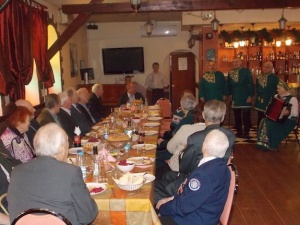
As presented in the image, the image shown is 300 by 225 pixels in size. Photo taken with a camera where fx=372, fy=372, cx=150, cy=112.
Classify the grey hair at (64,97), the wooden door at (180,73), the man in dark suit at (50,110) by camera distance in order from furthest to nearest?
the wooden door at (180,73) < the grey hair at (64,97) < the man in dark suit at (50,110)

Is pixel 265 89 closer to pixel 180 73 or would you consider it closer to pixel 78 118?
pixel 78 118

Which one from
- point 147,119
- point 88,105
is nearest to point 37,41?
point 88,105

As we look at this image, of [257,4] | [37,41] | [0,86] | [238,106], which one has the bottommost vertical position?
[238,106]

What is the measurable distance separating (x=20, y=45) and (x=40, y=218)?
4.01 metres

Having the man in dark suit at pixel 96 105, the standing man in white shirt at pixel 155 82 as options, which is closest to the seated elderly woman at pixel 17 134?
the man in dark suit at pixel 96 105

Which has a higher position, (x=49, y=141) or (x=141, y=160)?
(x=49, y=141)

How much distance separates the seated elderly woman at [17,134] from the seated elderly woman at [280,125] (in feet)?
14.3

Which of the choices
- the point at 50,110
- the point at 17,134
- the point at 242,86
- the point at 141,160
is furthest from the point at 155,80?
the point at 141,160

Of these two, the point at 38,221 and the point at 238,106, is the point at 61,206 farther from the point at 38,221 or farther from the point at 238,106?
the point at 238,106

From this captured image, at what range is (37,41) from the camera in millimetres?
6152

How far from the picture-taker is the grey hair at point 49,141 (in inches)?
82.9

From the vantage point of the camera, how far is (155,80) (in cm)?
1099

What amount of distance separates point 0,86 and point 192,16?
18.7ft

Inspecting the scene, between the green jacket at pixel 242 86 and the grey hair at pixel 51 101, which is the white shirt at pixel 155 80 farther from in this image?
the grey hair at pixel 51 101
